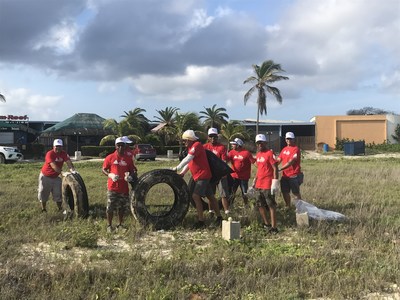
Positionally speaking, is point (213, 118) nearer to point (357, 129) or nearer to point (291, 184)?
point (357, 129)

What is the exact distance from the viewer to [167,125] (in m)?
48.4

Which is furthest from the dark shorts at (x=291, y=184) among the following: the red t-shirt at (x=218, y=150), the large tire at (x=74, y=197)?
the large tire at (x=74, y=197)

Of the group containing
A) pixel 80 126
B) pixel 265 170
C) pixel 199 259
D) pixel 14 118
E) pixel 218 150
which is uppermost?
pixel 14 118

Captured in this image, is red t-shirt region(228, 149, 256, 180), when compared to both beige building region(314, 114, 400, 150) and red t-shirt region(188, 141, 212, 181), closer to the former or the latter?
red t-shirt region(188, 141, 212, 181)

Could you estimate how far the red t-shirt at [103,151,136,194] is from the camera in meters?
7.64

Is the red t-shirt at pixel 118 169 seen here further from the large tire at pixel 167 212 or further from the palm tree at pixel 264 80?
the palm tree at pixel 264 80

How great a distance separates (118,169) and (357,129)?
4740 centimetres

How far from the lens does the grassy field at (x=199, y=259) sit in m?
4.51

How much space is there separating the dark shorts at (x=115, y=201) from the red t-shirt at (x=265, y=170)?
2252 millimetres

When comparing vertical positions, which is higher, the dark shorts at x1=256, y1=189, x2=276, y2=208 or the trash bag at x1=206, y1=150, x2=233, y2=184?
the trash bag at x1=206, y1=150, x2=233, y2=184

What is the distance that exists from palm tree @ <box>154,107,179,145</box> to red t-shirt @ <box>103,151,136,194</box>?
124ft

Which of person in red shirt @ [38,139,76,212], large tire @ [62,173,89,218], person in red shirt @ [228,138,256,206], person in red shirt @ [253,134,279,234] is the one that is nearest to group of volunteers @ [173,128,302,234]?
person in red shirt @ [253,134,279,234]

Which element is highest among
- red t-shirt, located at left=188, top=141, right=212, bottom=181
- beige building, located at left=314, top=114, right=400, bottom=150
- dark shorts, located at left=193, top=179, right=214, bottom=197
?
beige building, located at left=314, top=114, right=400, bottom=150

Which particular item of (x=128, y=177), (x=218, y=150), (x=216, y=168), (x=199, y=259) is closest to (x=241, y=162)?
(x=218, y=150)
